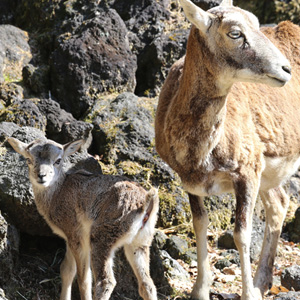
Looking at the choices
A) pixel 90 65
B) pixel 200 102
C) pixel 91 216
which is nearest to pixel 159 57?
pixel 90 65

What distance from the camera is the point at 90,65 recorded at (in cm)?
958

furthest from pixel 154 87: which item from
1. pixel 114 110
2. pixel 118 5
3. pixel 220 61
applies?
pixel 220 61

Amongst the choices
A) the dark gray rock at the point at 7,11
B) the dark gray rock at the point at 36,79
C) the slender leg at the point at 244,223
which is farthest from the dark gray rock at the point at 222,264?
the dark gray rock at the point at 7,11

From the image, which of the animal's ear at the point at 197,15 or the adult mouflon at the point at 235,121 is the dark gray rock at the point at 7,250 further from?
the animal's ear at the point at 197,15

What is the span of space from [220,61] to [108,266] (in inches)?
98.1

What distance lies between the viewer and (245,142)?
22.2 ft

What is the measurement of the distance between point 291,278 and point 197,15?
3747mm

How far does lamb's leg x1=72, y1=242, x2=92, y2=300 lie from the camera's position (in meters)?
6.28

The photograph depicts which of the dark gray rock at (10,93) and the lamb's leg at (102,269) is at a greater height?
the dark gray rock at (10,93)

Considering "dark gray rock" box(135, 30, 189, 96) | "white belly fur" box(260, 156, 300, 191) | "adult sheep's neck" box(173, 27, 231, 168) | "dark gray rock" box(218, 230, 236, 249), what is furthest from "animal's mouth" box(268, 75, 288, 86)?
"dark gray rock" box(135, 30, 189, 96)

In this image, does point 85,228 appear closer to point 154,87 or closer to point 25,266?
point 25,266

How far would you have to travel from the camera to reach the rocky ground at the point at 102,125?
23.1ft

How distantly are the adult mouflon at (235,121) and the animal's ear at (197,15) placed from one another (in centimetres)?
1

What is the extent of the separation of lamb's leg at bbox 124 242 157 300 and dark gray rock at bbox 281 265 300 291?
225cm
